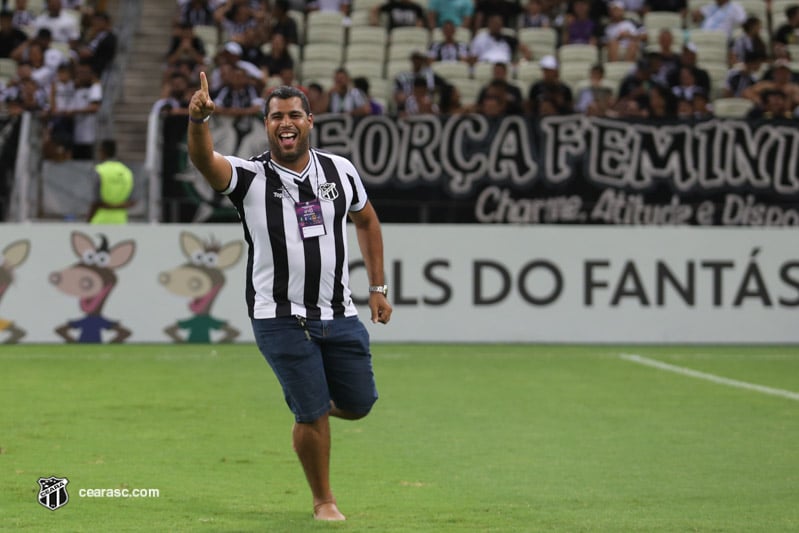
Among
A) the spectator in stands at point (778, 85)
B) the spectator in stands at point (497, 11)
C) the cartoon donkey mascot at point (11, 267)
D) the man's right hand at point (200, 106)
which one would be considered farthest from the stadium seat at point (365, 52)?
the man's right hand at point (200, 106)

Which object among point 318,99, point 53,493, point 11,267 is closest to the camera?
point 53,493

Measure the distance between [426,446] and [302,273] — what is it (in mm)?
3277

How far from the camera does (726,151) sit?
1941 centimetres

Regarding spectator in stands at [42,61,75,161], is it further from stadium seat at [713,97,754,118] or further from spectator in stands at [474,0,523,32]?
stadium seat at [713,97,754,118]

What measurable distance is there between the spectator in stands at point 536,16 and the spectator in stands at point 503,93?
11.5ft

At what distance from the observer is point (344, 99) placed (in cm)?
2077

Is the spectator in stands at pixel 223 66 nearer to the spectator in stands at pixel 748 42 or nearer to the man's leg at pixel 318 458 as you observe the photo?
the spectator in stands at pixel 748 42

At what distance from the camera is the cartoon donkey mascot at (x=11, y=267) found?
17.2 m

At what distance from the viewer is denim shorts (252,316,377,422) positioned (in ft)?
22.9

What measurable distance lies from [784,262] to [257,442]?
9863 mm

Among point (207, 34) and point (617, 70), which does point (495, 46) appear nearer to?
point (617, 70)

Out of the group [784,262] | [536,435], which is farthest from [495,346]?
[536,435]

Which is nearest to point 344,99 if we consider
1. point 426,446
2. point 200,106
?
point 426,446

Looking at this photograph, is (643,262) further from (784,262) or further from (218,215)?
(218,215)
